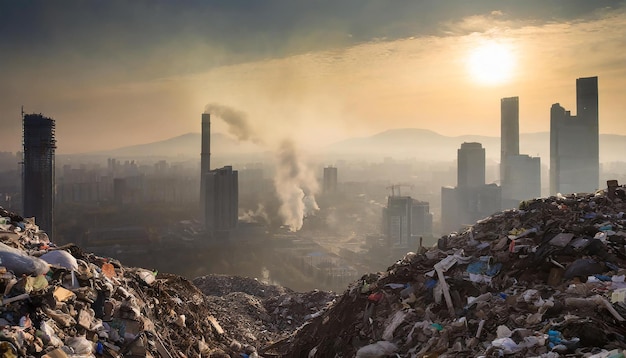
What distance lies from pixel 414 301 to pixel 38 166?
29824mm

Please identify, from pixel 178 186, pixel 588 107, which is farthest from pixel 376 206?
pixel 588 107

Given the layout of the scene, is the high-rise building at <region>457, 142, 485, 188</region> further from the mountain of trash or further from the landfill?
the mountain of trash

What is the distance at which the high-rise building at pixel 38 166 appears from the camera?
29.9 meters

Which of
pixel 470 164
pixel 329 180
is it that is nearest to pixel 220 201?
pixel 329 180

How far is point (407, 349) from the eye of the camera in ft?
19.4

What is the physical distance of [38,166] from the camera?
30.1 meters

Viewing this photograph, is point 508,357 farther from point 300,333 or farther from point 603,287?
point 300,333

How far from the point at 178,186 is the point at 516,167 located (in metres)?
52.8

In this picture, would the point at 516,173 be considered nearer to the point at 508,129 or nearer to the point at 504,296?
the point at 508,129

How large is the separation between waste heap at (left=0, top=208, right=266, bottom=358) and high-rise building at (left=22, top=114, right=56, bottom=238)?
1030 inches

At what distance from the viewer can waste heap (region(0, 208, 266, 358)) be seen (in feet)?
15.2

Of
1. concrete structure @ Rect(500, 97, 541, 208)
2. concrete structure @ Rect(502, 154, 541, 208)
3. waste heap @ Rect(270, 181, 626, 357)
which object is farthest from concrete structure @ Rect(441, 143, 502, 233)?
waste heap @ Rect(270, 181, 626, 357)

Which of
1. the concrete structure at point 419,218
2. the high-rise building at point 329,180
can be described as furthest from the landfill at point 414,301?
the high-rise building at point 329,180

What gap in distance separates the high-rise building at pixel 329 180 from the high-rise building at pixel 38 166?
163 ft
